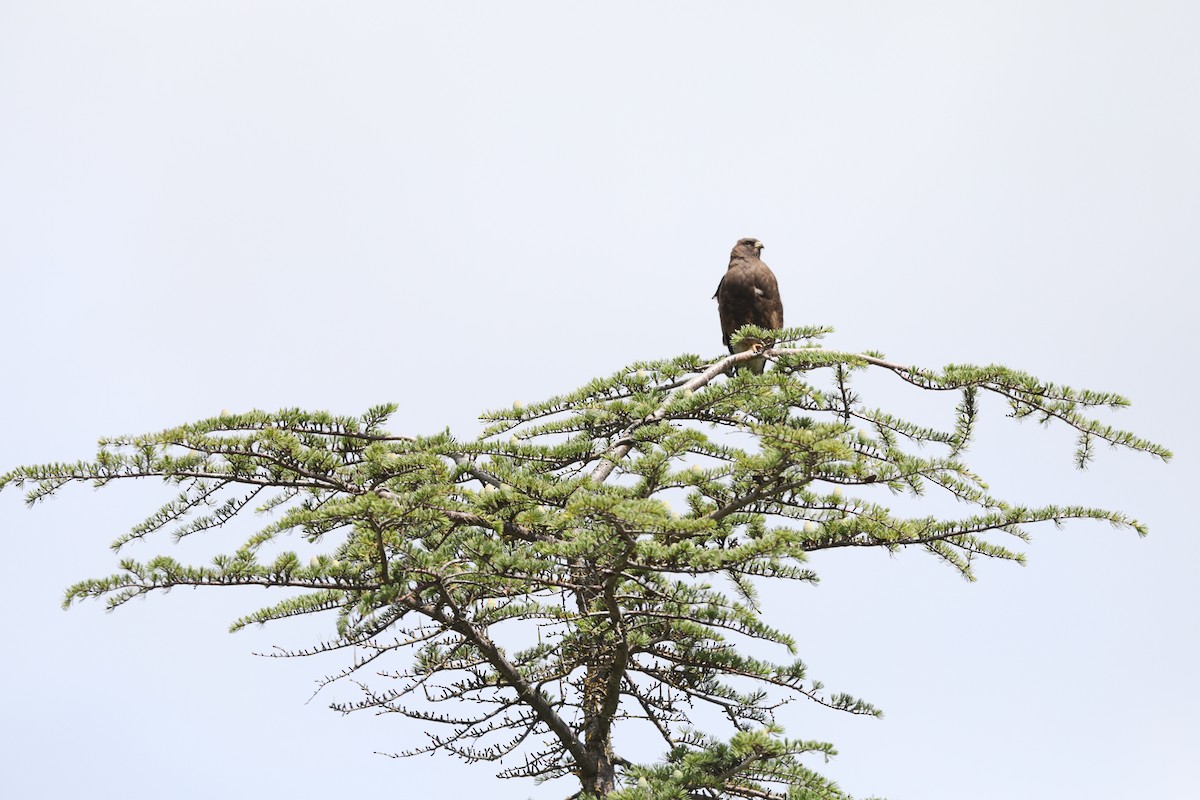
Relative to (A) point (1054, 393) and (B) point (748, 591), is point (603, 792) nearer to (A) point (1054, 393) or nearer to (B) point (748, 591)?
(B) point (748, 591)

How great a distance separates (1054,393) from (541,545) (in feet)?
7.32

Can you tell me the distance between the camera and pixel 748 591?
5.26 metres

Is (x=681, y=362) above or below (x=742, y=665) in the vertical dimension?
above

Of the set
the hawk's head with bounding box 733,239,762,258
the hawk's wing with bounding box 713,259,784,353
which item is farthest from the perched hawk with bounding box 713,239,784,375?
the hawk's head with bounding box 733,239,762,258

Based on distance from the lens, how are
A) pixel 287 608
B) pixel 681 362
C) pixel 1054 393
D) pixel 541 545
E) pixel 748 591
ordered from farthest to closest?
pixel 681 362 → pixel 748 591 → pixel 1054 393 → pixel 287 608 → pixel 541 545

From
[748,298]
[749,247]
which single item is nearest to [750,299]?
[748,298]

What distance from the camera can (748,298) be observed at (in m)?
7.77

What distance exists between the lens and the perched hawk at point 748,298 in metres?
7.75

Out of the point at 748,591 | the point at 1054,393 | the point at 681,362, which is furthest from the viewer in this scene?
the point at 681,362

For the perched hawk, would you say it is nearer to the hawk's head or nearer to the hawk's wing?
the hawk's wing

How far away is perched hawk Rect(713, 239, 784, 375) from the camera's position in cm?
775

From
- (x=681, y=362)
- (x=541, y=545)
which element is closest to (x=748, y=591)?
(x=681, y=362)

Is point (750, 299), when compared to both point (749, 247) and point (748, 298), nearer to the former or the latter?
point (748, 298)

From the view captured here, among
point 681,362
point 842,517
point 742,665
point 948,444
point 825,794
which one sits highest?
point 681,362
